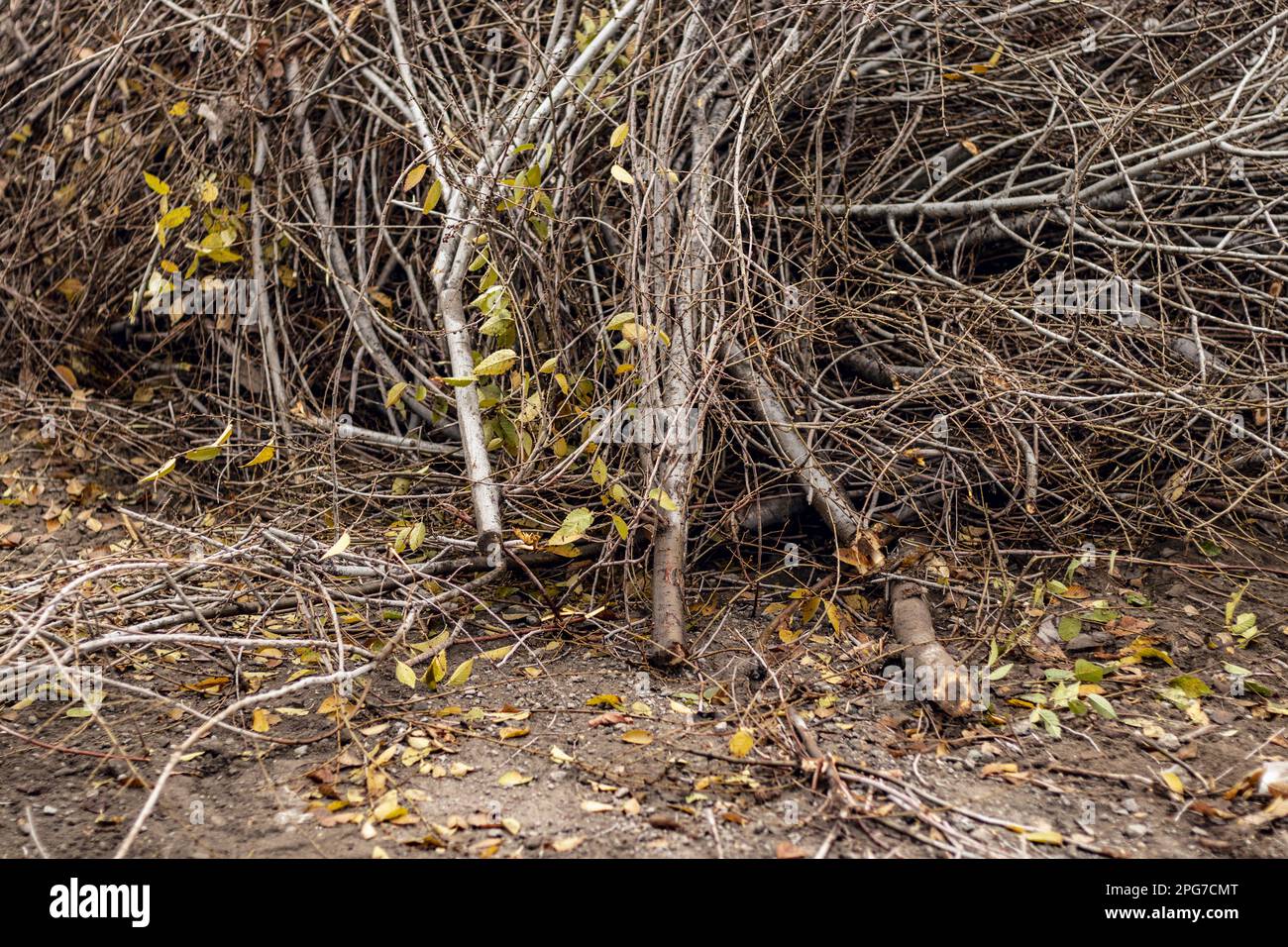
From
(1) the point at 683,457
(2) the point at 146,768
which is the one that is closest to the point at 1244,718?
(1) the point at 683,457

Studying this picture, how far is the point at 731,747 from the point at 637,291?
1275 millimetres

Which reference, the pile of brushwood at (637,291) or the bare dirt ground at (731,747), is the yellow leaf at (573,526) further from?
the bare dirt ground at (731,747)

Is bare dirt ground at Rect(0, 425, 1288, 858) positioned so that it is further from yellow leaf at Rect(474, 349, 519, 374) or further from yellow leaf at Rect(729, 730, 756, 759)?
yellow leaf at Rect(474, 349, 519, 374)

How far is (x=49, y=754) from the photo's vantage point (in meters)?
2.12

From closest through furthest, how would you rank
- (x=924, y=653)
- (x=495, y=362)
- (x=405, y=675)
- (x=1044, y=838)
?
(x=1044, y=838) → (x=405, y=675) → (x=924, y=653) → (x=495, y=362)

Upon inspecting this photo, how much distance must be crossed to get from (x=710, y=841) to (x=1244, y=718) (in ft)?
4.26

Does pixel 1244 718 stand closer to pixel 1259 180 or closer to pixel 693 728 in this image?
pixel 693 728

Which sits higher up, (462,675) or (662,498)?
(662,498)

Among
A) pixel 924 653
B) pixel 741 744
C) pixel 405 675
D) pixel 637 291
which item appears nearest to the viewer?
pixel 741 744

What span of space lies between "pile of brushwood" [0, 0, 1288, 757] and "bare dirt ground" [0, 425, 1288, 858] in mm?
168

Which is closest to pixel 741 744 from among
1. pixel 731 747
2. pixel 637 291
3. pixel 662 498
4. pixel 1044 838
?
pixel 731 747

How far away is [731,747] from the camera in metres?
2.02

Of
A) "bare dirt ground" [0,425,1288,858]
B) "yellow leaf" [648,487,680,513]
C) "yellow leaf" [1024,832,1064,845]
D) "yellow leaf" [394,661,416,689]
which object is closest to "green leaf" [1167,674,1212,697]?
"bare dirt ground" [0,425,1288,858]

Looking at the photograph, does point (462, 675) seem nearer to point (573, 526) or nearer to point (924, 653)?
point (573, 526)
